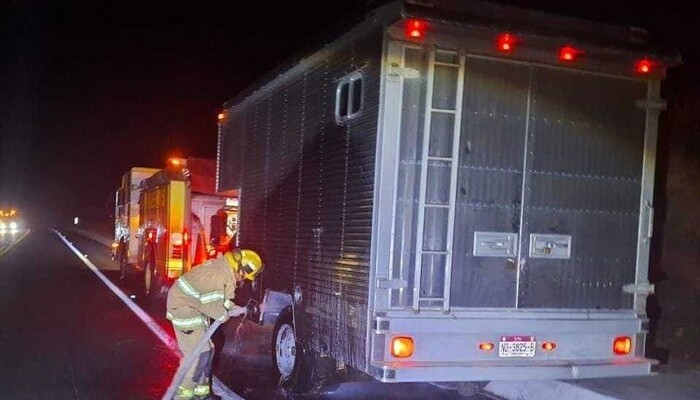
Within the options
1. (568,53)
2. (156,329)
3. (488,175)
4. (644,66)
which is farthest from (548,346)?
(156,329)

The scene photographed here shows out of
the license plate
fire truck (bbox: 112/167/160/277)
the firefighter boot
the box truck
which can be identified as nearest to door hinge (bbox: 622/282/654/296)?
the box truck

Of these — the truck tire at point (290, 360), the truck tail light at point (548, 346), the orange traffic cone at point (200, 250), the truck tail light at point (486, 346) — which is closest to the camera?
the truck tail light at point (486, 346)

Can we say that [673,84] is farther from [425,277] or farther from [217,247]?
[217,247]

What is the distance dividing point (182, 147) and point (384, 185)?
160 ft

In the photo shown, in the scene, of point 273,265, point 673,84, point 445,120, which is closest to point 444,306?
point 445,120

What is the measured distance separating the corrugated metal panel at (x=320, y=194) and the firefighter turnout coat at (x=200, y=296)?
3.07 ft

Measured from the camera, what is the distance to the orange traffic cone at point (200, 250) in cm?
1448

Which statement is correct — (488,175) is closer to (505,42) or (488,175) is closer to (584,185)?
(584,185)

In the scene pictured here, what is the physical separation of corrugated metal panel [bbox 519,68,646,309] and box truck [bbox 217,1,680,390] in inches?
0.5

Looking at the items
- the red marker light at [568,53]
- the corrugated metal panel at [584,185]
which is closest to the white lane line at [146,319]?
the corrugated metal panel at [584,185]

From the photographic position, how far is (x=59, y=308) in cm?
1444

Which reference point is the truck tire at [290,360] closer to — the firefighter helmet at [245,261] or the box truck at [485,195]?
the box truck at [485,195]

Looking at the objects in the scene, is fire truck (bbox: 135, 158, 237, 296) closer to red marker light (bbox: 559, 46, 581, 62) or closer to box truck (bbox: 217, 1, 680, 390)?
box truck (bbox: 217, 1, 680, 390)

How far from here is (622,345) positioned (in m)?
6.73
